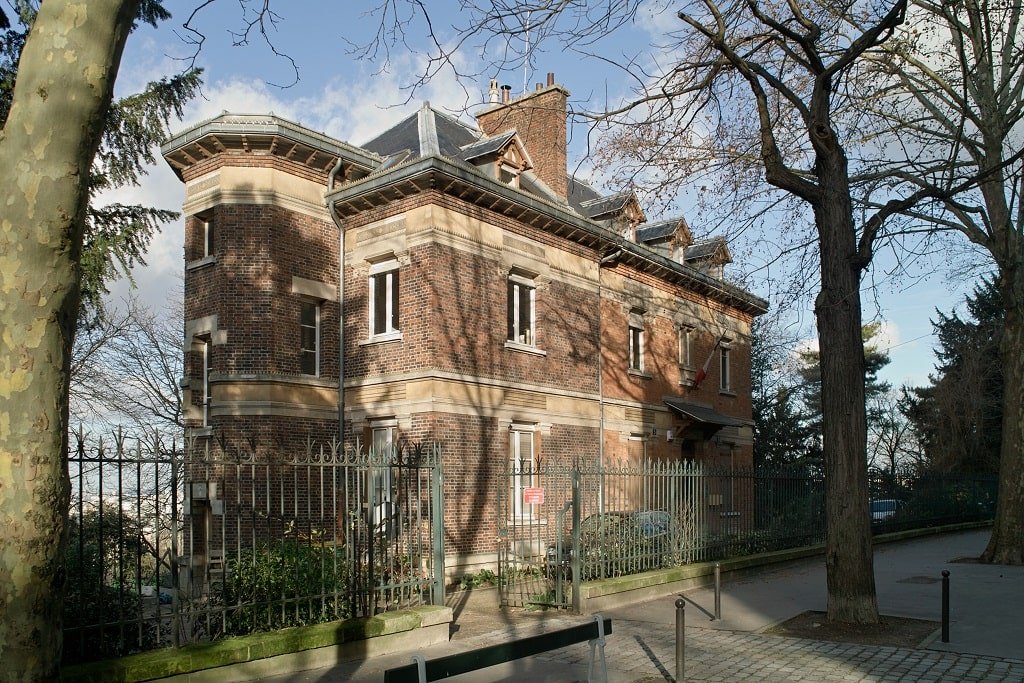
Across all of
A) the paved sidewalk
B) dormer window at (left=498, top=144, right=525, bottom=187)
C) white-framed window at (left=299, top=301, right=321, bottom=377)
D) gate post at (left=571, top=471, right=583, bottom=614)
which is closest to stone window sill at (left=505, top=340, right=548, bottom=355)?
dormer window at (left=498, top=144, right=525, bottom=187)

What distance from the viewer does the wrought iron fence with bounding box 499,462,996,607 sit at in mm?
A: 12898

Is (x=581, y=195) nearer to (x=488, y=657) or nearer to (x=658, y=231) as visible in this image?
(x=658, y=231)

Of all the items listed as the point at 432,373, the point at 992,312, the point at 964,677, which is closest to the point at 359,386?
the point at 432,373

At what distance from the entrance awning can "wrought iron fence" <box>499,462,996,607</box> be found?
460cm

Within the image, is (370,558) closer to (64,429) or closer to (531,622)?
(531,622)

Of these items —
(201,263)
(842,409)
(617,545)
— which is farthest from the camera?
(201,263)

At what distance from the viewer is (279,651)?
8.21 metres

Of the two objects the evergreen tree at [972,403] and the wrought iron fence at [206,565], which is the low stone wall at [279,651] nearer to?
the wrought iron fence at [206,565]

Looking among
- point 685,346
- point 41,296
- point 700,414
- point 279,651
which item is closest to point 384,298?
point 700,414

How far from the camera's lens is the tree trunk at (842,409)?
11117 mm

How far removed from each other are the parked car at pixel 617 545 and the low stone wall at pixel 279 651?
10.00 ft

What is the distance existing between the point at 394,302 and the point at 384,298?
50 cm

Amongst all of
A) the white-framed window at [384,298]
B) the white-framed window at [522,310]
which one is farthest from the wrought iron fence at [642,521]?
the white-framed window at [384,298]

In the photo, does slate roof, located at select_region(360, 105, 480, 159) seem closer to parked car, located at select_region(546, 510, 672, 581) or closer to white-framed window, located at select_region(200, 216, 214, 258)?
white-framed window, located at select_region(200, 216, 214, 258)
